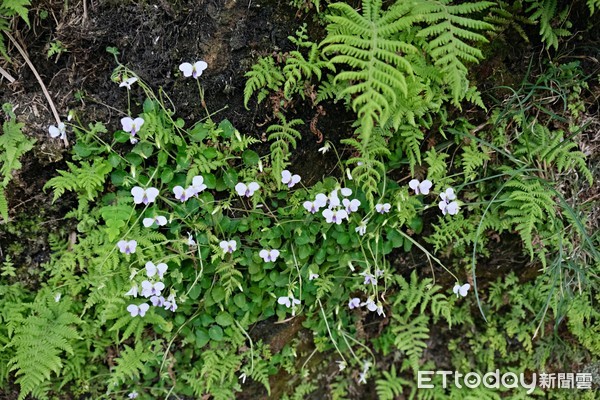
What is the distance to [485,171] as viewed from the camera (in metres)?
3.51

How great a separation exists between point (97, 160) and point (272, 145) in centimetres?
116

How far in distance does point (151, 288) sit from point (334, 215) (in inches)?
51.7

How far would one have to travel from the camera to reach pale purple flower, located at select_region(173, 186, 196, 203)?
300 cm

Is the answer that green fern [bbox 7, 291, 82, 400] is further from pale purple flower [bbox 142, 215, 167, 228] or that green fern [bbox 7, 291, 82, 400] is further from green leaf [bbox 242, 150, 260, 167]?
green leaf [bbox 242, 150, 260, 167]

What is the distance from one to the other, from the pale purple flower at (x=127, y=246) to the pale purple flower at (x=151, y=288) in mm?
230

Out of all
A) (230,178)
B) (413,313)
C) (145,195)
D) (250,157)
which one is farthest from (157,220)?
(413,313)

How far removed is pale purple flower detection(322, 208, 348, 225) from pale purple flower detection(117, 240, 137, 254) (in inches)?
49.5

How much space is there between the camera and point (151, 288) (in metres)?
3.08

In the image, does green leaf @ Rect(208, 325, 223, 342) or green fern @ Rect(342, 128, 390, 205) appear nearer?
green fern @ Rect(342, 128, 390, 205)

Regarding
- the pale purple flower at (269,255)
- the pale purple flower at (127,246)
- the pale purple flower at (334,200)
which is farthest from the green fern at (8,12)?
the pale purple flower at (334,200)

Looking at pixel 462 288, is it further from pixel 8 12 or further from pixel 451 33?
pixel 8 12

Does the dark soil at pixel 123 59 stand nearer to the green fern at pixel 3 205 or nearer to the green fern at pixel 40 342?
the green fern at pixel 3 205

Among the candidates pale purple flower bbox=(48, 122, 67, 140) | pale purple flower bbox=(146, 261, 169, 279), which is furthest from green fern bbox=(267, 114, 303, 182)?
pale purple flower bbox=(48, 122, 67, 140)

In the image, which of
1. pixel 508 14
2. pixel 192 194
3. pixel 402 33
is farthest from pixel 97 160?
pixel 508 14
